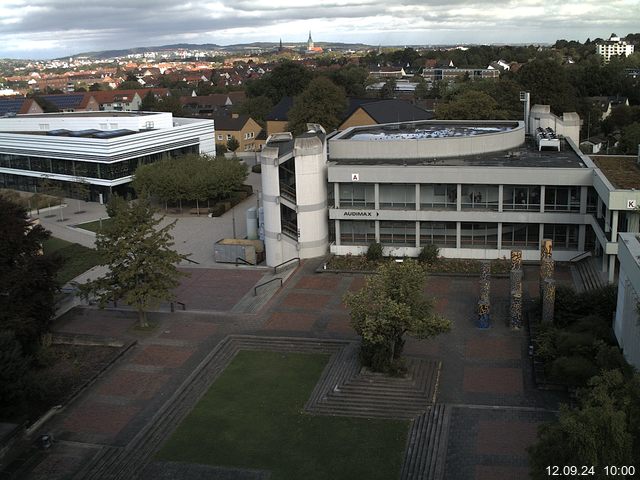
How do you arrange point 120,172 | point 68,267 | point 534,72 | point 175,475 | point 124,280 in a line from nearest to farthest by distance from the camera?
point 175,475 → point 124,280 → point 68,267 → point 120,172 → point 534,72

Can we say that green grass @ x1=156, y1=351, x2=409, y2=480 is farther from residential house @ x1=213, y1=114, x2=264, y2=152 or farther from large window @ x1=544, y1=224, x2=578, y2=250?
residential house @ x1=213, y1=114, x2=264, y2=152

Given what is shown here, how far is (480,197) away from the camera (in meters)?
37.5

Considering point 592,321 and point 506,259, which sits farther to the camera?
point 506,259

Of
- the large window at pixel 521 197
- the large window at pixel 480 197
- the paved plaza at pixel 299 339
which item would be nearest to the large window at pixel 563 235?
the large window at pixel 521 197

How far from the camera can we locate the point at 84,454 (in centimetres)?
2100

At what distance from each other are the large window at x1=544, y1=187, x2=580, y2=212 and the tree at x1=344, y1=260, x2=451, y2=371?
14805mm

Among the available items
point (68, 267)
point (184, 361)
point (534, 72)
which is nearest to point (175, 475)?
point (184, 361)

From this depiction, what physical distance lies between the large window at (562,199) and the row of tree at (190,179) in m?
26.8

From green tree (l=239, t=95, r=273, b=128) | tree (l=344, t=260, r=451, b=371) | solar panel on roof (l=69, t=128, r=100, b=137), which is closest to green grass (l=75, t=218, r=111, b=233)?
solar panel on roof (l=69, t=128, r=100, b=137)

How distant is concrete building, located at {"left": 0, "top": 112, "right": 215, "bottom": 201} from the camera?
60.0 metres

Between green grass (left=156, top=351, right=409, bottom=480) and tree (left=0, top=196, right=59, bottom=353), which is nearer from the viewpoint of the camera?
green grass (left=156, top=351, right=409, bottom=480)

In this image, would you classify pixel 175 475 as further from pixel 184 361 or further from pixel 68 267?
pixel 68 267

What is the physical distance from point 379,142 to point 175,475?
83.4 ft

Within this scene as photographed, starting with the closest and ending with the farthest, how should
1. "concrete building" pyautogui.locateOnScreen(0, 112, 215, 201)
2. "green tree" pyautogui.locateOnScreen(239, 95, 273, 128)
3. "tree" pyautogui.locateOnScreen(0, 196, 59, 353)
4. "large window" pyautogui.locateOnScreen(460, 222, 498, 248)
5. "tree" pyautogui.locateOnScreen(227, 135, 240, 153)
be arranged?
1. "tree" pyautogui.locateOnScreen(0, 196, 59, 353)
2. "large window" pyautogui.locateOnScreen(460, 222, 498, 248)
3. "concrete building" pyautogui.locateOnScreen(0, 112, 215, 201)
4. "tree" pyautogui.locateOnScreen(227, 135, 240, 153)
5. "green tree" pyautogui.locateOnScreen(239, 95, 273, 128)
